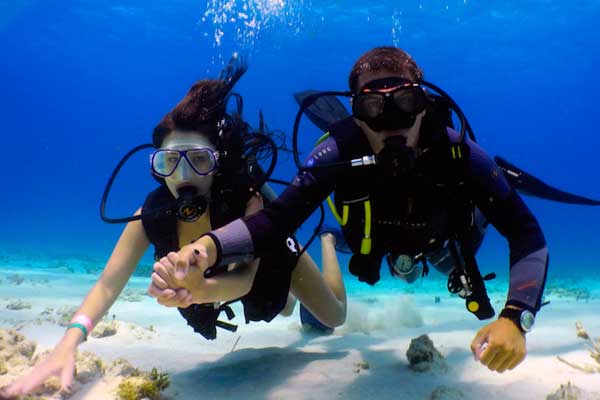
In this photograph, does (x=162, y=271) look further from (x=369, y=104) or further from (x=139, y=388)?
(x=369, y=104)

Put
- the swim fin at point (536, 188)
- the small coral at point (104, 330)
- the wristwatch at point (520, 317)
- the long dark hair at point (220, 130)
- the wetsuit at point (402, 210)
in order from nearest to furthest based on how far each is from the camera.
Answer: the wristwatch at point (520, 317), the wetsuit at point (402, 210), the long dark hair at point (220, 130), the swim fin at point (536, 188), the small coral at point (104, 330)

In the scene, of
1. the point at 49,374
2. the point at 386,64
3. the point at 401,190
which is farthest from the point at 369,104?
the point at 49,374

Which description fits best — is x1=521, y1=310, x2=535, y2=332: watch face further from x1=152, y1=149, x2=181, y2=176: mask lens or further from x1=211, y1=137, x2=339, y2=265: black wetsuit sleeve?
x1=152, y1=149, x2=181, y2=176: mask lens

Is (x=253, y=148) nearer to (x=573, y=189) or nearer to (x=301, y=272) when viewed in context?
(x=301, y=272)

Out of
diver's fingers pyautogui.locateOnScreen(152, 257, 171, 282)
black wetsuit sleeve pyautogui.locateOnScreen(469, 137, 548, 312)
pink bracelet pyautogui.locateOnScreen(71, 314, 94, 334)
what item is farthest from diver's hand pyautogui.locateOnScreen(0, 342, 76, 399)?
black wetsuit sleeve pyautogui.locateOnScreen(469, 137, 548, 312)

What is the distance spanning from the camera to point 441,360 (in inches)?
163

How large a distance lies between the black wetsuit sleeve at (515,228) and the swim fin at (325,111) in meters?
3.04

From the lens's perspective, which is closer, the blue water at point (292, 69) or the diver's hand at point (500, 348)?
the diver's hand at point (500, 348)

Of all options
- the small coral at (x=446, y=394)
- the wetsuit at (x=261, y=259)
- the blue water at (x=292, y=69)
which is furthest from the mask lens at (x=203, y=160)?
the blue water at (x=292, y=69)

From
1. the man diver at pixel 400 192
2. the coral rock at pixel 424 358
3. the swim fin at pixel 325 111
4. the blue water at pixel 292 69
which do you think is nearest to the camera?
the man diver at pixel 400 192

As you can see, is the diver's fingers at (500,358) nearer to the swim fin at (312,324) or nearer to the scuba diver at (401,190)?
the scuba diver at (401,190)

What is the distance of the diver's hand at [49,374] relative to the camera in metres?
2.67

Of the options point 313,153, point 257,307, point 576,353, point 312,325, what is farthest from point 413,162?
point 312,325

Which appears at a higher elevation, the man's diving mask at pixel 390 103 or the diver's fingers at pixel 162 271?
the man's diving mask at pixel 390 103
